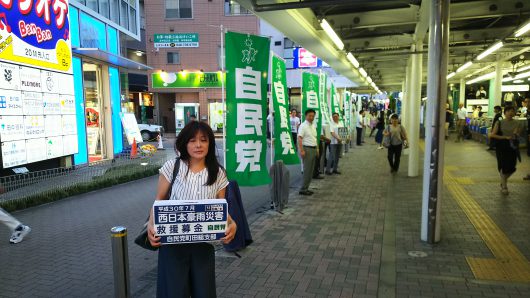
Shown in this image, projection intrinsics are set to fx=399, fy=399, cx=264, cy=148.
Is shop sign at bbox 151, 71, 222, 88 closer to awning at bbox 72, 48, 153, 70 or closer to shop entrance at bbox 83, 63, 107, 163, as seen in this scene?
awning at bbox 72, 48, 153, 70

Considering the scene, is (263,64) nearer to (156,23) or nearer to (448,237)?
(448,237)

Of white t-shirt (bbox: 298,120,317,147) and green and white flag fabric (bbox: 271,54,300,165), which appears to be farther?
white t-shirt (bbox: 298,120,317,147)

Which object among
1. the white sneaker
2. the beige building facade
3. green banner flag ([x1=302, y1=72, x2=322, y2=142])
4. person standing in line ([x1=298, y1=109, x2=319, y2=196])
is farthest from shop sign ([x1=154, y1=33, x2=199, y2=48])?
the white sneaker

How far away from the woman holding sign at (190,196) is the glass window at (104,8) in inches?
529

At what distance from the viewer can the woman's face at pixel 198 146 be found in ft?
8.84

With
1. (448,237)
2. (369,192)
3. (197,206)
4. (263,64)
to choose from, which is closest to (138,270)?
(197,206)

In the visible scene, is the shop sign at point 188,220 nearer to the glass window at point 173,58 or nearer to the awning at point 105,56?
the awning at point 105,56

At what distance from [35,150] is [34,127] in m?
0.55

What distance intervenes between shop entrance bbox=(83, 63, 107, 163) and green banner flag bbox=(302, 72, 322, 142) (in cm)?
793

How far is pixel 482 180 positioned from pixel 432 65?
18.3ft

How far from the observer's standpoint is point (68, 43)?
10.7 meters

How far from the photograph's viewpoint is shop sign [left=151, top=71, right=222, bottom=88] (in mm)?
28344

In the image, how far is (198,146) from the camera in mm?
2693

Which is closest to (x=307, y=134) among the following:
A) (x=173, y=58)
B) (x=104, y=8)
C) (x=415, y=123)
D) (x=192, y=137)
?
(x=415, y=123)
